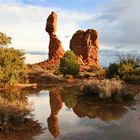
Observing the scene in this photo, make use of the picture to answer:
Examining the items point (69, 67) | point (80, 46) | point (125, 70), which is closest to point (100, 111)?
point (125, 70)

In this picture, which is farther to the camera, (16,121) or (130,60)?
(130,60)

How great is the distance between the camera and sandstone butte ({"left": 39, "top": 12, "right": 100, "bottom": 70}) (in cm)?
8450

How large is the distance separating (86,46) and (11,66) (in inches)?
2278

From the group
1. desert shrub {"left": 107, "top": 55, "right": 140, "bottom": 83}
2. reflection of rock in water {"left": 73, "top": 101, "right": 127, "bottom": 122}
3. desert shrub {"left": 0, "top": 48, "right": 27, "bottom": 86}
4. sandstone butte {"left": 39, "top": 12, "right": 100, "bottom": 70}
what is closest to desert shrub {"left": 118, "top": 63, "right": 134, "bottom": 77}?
desert shrub {"left": 107, "top": 55, "right": 140, "bottom": 83}

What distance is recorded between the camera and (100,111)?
2223cm

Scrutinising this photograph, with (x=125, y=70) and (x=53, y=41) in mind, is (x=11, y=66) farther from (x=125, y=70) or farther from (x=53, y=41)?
(x=53, y=41)

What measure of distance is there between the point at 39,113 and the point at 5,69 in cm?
1713

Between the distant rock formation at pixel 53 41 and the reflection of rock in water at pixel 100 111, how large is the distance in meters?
59.9

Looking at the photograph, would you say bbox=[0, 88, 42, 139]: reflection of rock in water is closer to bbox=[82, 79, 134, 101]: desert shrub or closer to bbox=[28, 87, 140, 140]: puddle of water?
bbox=[28, 87, 140, 140]: puddle of water

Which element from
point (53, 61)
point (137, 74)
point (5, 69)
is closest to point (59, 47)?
point (53, 61)

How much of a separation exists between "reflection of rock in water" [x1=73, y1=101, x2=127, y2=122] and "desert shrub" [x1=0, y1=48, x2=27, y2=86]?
47.2ft

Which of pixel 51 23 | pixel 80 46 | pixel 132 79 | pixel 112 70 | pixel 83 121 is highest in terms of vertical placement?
pixel 51 23

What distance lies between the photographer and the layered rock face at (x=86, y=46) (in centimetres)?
9462

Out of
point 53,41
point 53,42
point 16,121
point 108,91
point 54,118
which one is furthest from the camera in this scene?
point 53,42
